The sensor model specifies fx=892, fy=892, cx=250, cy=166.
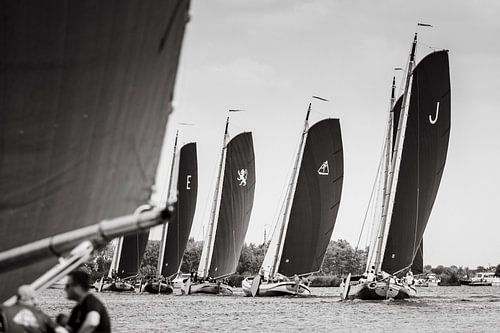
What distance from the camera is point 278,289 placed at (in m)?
61.2

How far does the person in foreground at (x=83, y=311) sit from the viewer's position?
29.8 feet

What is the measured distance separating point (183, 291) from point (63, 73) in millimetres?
59458

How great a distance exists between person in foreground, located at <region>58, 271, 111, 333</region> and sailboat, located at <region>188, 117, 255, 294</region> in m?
58.3

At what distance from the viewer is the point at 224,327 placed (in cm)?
3169

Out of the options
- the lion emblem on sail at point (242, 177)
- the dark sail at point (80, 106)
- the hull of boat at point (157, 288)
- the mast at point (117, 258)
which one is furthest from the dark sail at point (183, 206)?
the dark sail at point (80, 106)

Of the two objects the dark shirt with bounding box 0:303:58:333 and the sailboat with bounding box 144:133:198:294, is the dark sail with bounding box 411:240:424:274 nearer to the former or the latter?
the sailboat with bounding box 144:133:198:294

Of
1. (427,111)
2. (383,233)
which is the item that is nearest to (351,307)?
(383,233)

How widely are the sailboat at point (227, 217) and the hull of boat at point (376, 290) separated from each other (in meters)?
16.2

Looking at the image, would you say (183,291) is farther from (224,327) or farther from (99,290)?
(224,327)

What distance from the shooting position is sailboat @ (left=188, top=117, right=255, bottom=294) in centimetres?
6831

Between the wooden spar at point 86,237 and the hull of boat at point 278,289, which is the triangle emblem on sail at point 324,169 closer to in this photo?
the hull of boat at point 278,289

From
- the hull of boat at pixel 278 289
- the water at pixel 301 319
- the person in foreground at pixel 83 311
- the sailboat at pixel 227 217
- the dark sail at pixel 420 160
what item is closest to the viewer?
the person in foreground at pixel 83 311

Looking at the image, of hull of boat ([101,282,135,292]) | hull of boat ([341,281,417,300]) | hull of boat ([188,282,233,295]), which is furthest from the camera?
hull of boat ([101,282,135,292])

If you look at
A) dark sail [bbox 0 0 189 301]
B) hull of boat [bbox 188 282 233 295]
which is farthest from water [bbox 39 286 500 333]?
hull of boat [bbox 188 282 233 295]
